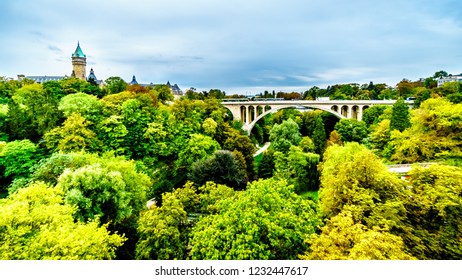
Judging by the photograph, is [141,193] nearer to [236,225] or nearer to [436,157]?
[236,225]

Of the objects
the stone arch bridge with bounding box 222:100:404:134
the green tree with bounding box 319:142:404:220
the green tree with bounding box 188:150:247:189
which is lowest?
the green tree with bounding box 188:150:247:189

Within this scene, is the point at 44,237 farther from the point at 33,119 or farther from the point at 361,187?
the point at 33,119

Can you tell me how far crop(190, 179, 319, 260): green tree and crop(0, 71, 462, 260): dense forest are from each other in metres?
0.03

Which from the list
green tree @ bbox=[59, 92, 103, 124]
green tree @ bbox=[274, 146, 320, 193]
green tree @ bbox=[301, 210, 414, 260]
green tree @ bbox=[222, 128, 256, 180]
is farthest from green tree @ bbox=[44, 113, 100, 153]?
green tree @ bbox=[301, 210, 414, 260]

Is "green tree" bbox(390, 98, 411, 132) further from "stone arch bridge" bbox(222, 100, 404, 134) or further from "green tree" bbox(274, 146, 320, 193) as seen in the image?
"stone arch bridge" bbox(222, 100, 404, 134)

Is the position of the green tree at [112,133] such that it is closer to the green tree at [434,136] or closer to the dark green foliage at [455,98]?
the green tree at [434,136]

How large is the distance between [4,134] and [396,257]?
17852 mm

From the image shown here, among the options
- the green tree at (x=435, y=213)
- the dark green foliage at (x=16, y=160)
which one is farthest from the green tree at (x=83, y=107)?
the green tree at (x=435, y=213)

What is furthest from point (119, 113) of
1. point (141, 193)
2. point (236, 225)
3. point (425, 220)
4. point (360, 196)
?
point (425, 220)

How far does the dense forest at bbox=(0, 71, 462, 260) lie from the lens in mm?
5898

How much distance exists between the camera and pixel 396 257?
4945 mm

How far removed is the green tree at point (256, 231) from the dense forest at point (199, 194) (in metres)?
0.03

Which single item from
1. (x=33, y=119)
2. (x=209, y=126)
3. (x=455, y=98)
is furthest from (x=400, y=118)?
(x=33, y=119)

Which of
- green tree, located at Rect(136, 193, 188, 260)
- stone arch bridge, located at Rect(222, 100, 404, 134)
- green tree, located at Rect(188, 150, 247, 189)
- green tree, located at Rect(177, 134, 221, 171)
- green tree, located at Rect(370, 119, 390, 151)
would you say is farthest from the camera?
stone arch bridge, located at Rect(222, 100, 404, 134)
